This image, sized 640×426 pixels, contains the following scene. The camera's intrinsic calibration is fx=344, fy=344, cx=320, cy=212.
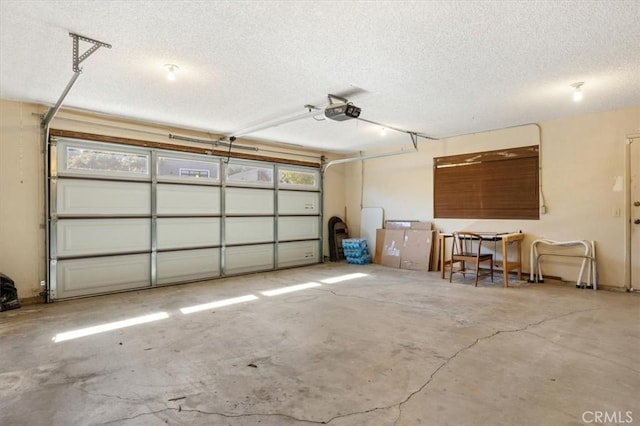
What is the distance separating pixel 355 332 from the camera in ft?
10.9

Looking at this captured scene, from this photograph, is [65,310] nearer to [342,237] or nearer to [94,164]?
[94,164]

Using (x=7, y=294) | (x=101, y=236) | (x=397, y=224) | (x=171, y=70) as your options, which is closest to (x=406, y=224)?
(x=397, y=224)

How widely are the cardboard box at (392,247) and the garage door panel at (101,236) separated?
4.62 m

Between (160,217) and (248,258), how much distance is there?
1819mm

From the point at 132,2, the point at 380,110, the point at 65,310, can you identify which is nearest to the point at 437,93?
the point at 380,110

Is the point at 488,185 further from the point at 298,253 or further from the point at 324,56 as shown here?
the point at 324,56

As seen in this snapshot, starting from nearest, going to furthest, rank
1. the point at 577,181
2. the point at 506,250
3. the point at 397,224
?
the point at 577,181
the point at 506,250
the point at 397,224

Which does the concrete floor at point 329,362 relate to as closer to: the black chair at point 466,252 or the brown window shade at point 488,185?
the black chair at point 466,252

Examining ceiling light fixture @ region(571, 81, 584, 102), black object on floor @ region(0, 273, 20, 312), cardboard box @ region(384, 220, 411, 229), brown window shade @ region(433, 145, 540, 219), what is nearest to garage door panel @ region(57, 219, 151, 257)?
black object on floor @ region(0, 273, 20, 312)

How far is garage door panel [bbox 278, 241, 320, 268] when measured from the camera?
721 cm

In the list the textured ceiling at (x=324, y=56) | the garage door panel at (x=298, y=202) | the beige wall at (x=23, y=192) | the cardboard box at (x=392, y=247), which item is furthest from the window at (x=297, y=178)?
the beige wall at (x=23, y=192)

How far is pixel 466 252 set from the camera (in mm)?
6305

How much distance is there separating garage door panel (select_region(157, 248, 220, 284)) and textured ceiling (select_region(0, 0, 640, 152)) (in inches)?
88.8

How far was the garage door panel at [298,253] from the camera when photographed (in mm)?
7215
